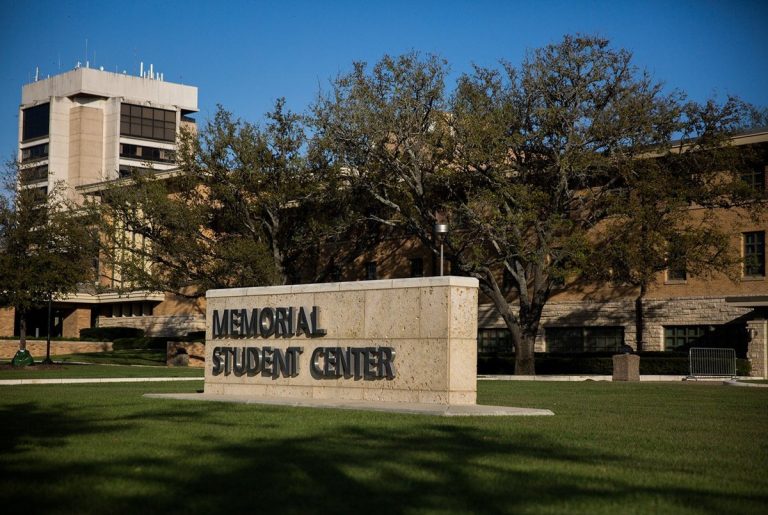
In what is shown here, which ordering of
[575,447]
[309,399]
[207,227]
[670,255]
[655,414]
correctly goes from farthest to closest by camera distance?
1. [207,227]
2. [670,255]
3. [309,399]
4. [655,414]
5. [575,447]

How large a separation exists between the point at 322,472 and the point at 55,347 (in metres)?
66.9

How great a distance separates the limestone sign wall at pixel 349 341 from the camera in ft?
65.6

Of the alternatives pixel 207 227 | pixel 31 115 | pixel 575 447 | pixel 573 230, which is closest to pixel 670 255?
pixel 573 230

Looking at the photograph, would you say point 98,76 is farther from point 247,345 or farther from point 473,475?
point 473,475

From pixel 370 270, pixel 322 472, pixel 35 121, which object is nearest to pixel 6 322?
pixel 370 270

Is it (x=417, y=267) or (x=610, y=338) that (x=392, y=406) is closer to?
(x=610, y=338)

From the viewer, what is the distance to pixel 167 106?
404 feet

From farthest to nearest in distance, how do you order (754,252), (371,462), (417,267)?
1. (417,267)
2. (754,252)
3. (371,462)

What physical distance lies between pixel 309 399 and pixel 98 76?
350ft

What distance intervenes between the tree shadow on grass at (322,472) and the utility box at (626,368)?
→ 26.7 m

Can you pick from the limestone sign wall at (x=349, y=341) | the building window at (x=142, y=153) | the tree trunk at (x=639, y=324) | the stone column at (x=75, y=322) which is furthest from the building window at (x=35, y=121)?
the limestone sign wall at (x=349, y=341)

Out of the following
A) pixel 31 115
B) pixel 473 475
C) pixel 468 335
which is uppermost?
pixel 31 115

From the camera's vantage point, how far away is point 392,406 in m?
19.1

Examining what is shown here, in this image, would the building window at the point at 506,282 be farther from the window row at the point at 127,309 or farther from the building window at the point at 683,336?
the window row at the point at 127,309
